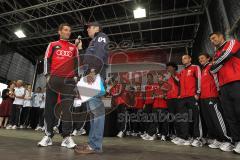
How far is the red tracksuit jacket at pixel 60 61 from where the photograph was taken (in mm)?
2881

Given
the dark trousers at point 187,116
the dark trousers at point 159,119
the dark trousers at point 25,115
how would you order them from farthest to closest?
the dark trousers at point 25,115 < the dark trousers at point 159,119 < the dark trousers at point 187,116

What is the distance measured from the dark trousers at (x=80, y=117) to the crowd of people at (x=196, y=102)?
2.79 feet

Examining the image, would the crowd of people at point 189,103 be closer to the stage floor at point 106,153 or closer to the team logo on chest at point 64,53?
the stage floor at point 106,153

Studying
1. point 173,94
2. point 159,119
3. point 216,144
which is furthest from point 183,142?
point 159,119

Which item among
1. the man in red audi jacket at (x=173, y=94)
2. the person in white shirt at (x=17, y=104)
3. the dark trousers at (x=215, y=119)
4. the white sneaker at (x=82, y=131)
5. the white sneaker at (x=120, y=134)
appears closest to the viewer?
the dark trousers at (x=215, y=119)

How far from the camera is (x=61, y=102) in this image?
2.81 metres

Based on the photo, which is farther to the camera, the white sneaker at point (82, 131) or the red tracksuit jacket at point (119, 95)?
the red tracksuit jacket at point (119, 95)

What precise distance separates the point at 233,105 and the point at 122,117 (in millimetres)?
3174

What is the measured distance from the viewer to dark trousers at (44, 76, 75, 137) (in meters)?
2.76

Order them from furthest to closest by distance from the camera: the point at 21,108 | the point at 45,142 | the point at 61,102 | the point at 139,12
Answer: the point at 139,12, the point at 21,108, the point at 61,102, the point at 45,142

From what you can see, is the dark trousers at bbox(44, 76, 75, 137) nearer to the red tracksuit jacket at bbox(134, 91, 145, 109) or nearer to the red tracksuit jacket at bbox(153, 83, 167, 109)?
the red tracksuit jacket at bbox(153, 83, 167, 109)

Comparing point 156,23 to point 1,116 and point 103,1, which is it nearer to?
point 103,1

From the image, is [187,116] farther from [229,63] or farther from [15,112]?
[15,112]

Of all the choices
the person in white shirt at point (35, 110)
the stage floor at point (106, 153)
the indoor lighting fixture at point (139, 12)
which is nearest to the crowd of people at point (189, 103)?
the person in white shirt at point (35, 110)
